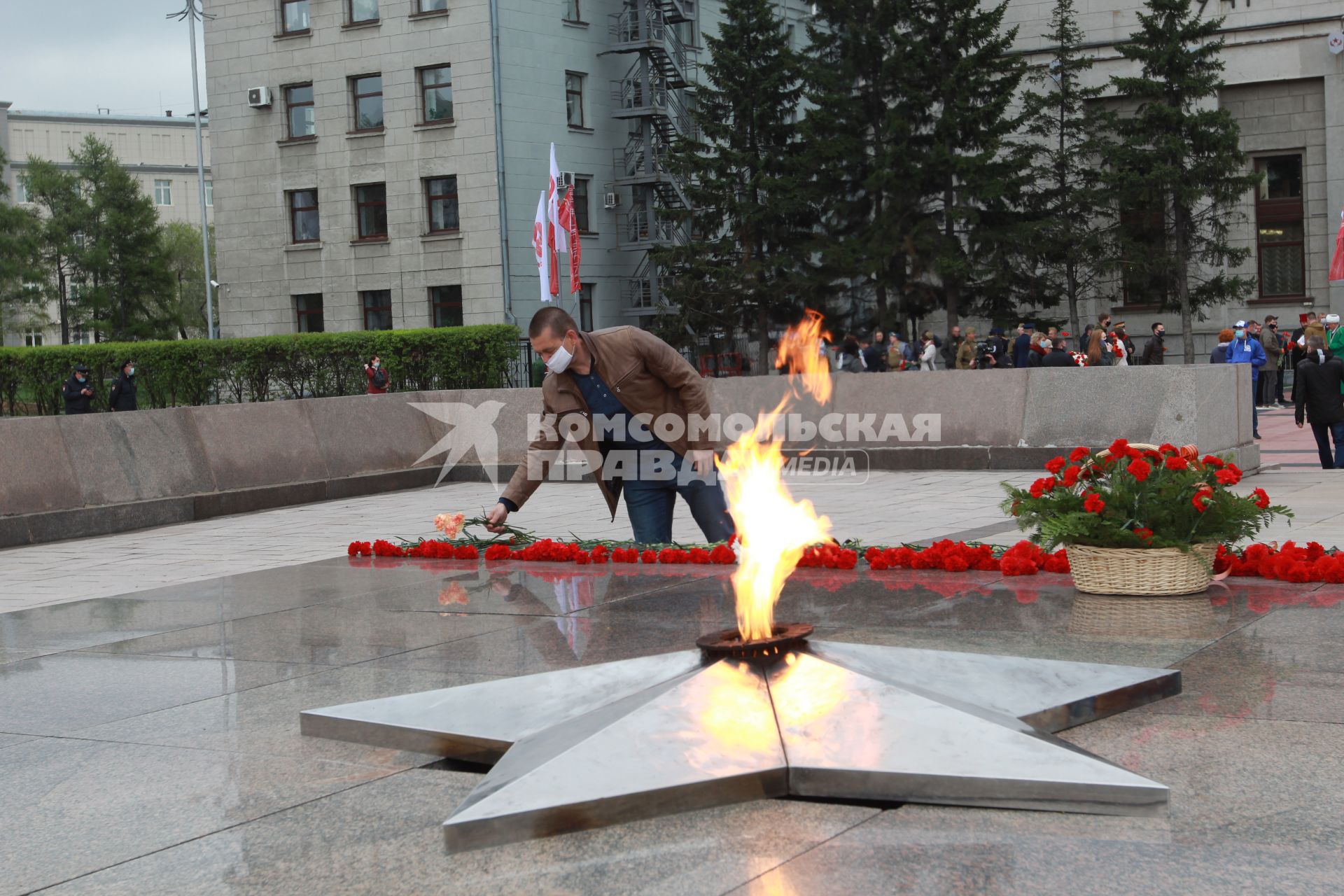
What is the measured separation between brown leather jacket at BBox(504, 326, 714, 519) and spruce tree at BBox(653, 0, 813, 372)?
30.6 m

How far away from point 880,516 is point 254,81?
116 ft

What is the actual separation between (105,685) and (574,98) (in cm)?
3706

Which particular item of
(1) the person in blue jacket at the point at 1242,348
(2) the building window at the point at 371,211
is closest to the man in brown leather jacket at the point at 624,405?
(1) the person in blue jacket at the point at 1242,348

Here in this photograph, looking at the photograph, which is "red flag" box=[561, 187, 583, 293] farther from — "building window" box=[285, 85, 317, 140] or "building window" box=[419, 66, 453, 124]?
"building window" box=[285, 85, 317, 140]

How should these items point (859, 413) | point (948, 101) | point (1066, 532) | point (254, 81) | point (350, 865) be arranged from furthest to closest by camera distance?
point (254, 81) → point (948, 101) → point (859, 413) → point (1066, 532) → point (350, 865)

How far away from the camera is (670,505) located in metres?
8.62

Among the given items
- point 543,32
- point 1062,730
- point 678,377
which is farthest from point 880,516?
point 543,32

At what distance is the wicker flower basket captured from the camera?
6.85 metres

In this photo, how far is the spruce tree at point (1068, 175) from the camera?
3591 centimetres

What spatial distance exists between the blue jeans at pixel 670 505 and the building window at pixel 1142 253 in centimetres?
→ 2994

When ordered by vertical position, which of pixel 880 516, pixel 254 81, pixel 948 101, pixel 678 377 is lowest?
pixel 880 516

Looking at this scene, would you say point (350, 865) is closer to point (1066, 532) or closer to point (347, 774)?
point (347, 774)

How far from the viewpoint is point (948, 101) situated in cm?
3581

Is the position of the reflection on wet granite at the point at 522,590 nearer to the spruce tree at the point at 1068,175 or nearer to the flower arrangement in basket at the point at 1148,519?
the flower arrangement in basket at the point at 1148,519
